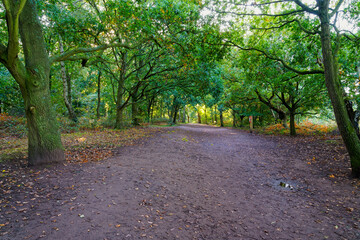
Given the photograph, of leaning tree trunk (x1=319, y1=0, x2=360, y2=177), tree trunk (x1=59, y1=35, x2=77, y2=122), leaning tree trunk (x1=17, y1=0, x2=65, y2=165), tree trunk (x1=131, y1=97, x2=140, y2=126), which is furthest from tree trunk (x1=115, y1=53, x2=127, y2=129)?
leaning tree trunk (x1=319, y1=0, x2=360, y2=177)

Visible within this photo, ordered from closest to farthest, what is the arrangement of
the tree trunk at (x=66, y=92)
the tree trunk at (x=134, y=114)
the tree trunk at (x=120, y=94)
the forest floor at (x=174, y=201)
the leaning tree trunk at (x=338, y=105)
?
the forest floor at (x=174, y=201) → the leaning tree trunk at (x=338, y=105) → the tree trunk at (x=66, y=92) → the tree trunk at (x=120, y=94) → the tree trunk at (x=134, y=114)

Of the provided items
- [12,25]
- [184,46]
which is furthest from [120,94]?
[12,25]

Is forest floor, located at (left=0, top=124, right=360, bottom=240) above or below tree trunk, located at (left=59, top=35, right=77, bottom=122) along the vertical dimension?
below

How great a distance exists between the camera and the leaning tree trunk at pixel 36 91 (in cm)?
495

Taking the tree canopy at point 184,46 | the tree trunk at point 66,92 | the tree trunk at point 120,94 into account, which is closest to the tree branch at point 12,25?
the tree canopy at point 184,46

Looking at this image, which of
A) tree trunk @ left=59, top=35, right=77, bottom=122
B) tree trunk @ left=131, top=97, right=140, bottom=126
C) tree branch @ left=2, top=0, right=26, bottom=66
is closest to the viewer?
tree branch @ left=2, top=0, right=26, bottom=66

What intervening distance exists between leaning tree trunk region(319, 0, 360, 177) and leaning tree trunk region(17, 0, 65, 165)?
8564mm

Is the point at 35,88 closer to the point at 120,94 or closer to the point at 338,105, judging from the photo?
the point at 338,105

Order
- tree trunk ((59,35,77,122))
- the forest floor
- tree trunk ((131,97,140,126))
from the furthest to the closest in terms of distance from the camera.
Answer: tree trunk ((131,97,140,126)) < tree trunk ((59,35,77,122)) < the forest floor

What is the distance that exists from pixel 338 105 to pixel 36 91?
8865 mm

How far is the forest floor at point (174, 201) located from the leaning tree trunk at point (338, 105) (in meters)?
0.72

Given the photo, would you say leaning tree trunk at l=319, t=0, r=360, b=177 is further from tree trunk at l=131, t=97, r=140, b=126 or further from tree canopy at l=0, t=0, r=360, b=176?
tree trunk at l=131, t=97, r=140, b=126

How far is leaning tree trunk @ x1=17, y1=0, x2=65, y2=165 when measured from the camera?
4.95 meters

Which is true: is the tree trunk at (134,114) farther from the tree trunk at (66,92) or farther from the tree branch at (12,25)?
the tree branch at (12,25)
